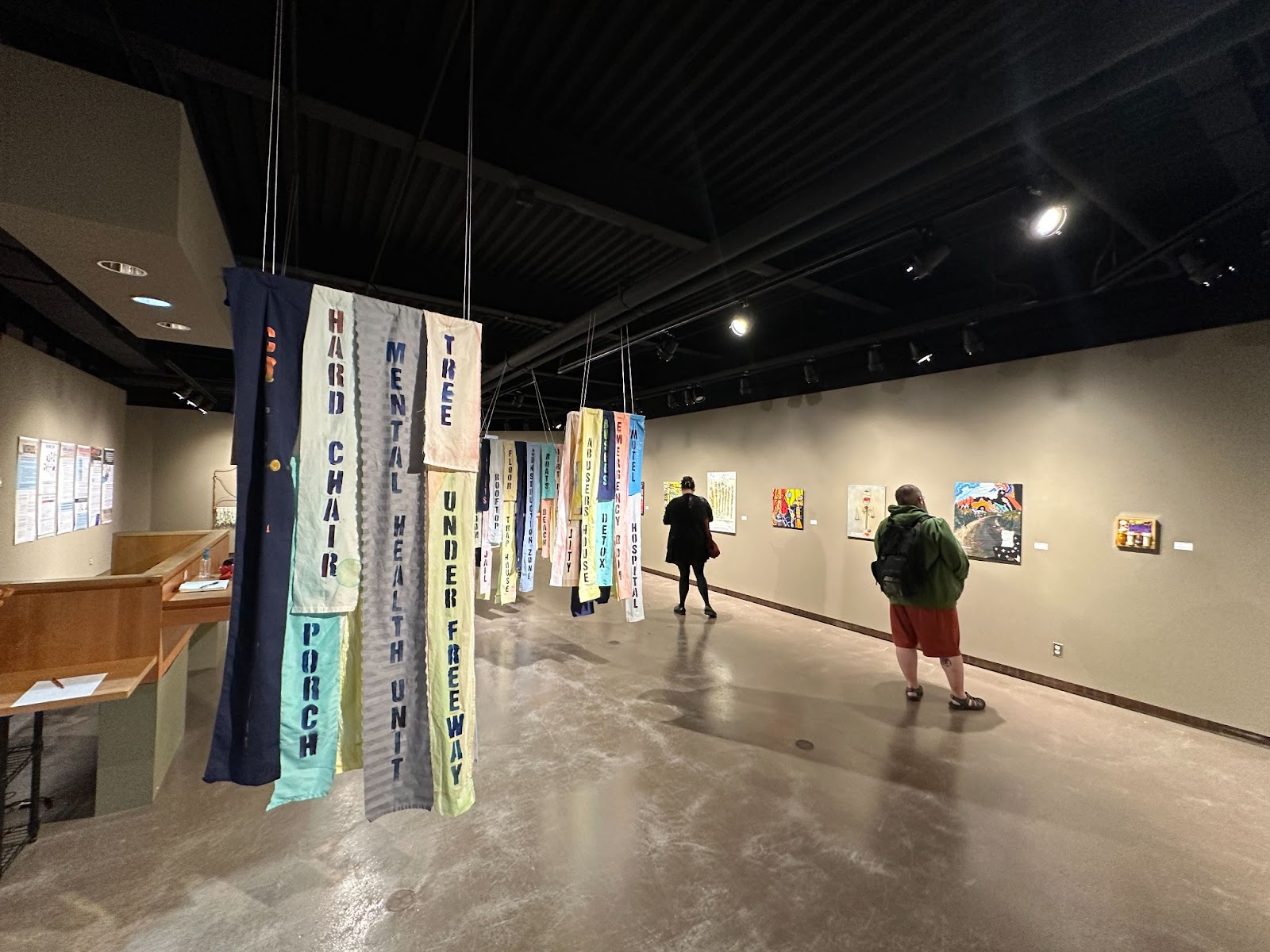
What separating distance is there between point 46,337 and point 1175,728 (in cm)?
1071

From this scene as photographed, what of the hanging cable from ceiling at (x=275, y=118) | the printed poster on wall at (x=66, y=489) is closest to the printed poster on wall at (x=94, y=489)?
the printed poster on wall at (x=66, y=489)

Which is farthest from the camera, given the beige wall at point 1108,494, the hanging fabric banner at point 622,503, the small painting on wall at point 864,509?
the small painting on wall at point 864,509

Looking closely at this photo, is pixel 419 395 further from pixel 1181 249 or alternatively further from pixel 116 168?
pixel 1181 249

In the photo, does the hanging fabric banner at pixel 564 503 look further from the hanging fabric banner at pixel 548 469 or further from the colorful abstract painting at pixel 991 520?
the colorful abstract painting at pixel 991 520

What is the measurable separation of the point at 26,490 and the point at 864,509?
28.0ft

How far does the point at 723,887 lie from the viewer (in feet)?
7.06

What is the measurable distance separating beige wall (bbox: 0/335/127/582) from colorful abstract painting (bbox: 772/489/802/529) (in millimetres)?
7726

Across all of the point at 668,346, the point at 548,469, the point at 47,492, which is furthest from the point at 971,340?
the point at 47,492

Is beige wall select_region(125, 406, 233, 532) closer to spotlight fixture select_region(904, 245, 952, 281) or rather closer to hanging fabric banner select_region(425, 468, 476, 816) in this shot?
hanging fabric banner select_region(425, 468, 476, 816)

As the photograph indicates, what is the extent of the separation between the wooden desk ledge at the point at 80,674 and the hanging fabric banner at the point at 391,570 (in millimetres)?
1323

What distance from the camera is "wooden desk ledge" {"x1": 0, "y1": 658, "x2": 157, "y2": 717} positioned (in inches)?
79.4

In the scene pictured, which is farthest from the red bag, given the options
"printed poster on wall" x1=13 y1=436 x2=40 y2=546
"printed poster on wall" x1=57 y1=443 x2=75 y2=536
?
"printed poster on wall" x1=57 y1=443 x2=75 y2=536

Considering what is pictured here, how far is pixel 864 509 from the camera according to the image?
6.03m

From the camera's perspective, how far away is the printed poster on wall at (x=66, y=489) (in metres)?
5.42
